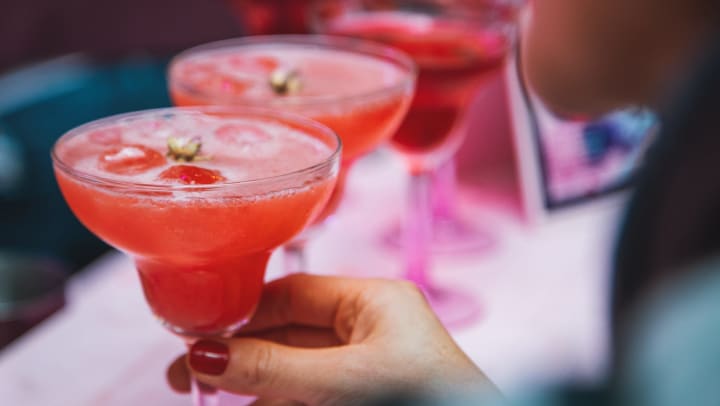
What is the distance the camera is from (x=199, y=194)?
81cm

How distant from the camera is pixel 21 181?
2.33 m

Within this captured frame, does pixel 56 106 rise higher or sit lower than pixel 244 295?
lower

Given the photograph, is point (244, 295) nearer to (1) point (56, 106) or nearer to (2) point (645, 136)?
(2) point (645, 136)

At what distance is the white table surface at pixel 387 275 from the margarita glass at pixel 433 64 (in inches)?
3.6

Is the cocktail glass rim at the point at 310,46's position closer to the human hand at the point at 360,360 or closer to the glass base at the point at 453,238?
the human hand at the point at 360,360

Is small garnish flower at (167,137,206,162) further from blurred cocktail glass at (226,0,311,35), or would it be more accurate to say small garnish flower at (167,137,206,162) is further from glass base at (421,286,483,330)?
blurred cocktail glass at (226,0,311,35)

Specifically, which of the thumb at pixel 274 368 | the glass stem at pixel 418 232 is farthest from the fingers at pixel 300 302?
the glass stem at pixel 418 232

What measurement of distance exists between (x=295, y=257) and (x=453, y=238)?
497mm

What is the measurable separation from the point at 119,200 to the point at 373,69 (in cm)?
60

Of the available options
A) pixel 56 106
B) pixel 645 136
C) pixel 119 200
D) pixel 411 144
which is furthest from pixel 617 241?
pixel 56 106

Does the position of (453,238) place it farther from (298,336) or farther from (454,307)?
(298,336)

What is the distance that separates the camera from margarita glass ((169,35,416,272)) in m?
1.14

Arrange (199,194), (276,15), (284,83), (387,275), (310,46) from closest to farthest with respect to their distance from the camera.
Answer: (199,194) → (284,83) → (310,46) → (387,275) → (276,15)

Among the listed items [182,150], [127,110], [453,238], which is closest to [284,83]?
[182,150]
